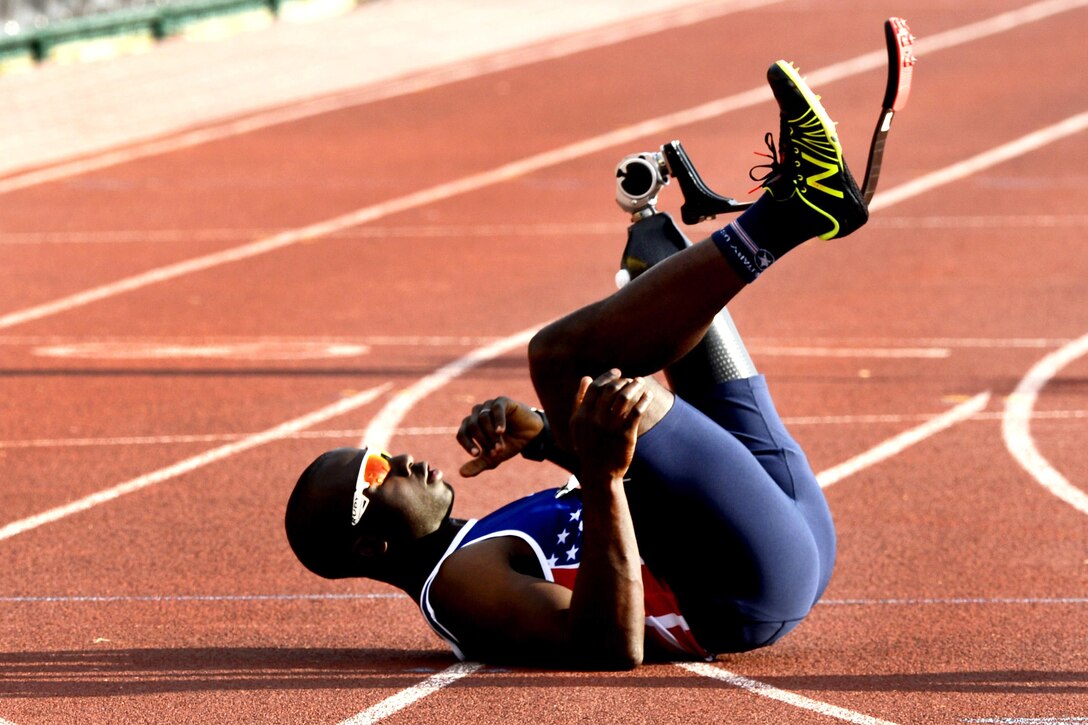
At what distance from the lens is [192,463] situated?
8.59 m

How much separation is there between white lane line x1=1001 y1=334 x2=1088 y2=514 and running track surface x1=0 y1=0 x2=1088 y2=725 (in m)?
0.03

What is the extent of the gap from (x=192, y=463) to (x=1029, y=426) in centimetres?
413

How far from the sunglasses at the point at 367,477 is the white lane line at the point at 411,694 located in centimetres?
51

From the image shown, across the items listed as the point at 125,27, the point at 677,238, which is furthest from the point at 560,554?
the point at 125,27

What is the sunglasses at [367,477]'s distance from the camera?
5.23 meters

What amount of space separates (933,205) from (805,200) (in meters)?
11.8

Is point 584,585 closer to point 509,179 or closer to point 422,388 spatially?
point 422,388

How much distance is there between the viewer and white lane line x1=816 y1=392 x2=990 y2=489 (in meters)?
8.26

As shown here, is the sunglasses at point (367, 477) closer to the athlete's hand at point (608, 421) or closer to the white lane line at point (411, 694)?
the white lane line at point (411, 694)

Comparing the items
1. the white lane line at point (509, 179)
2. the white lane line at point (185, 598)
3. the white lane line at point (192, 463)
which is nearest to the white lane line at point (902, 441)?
the white lane line at point (185, 598)

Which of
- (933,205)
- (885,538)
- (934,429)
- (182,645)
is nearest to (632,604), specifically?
(182,645)

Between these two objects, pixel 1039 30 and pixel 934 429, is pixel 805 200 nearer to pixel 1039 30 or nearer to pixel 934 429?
pixel 934 429

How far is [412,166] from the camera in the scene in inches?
734

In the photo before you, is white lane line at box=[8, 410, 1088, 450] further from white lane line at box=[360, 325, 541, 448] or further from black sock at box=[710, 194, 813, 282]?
black sock at box=[710, 194, 813, 282]
